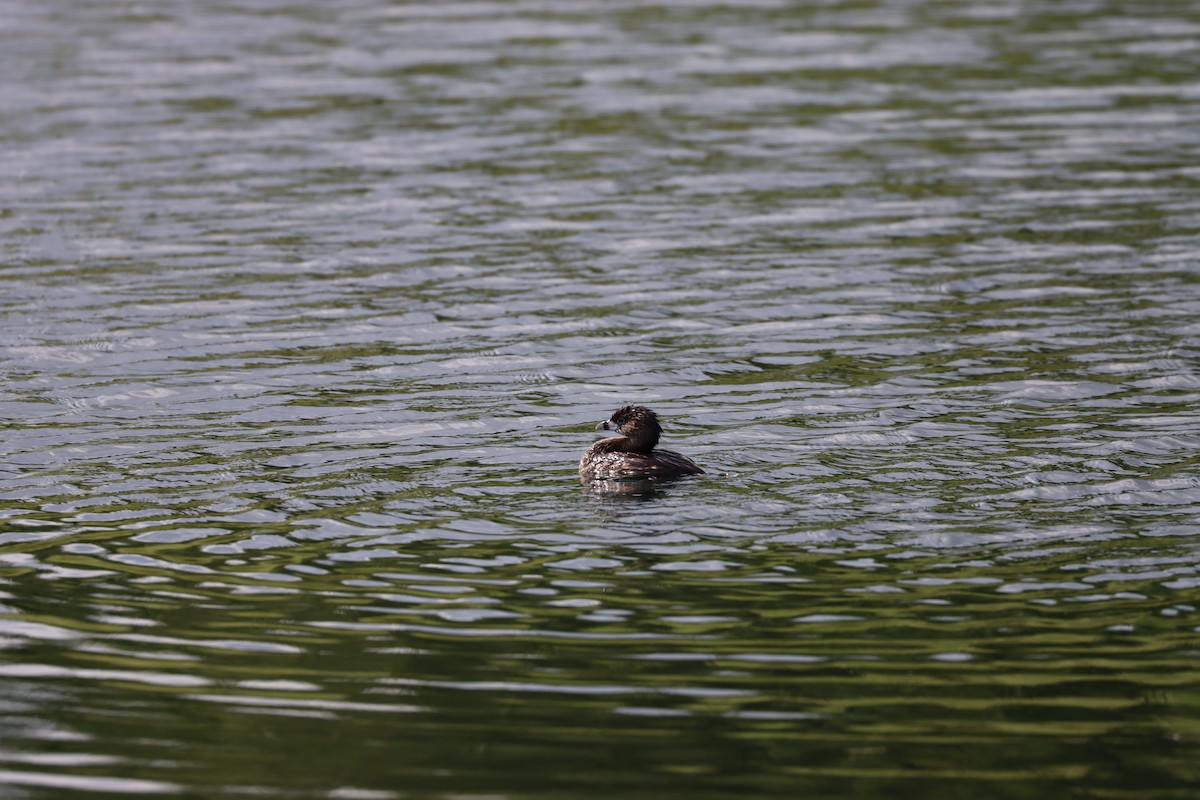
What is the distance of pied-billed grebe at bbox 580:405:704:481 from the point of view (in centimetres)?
1235

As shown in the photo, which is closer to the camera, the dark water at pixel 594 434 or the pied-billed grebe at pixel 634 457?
the dark water at pixel 594 434

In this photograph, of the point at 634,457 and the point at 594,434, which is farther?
the point at 594,434

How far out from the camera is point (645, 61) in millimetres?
33656

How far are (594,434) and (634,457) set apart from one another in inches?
74.8

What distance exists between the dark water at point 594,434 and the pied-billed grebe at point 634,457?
6.5 inches

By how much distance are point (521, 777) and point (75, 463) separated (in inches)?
259

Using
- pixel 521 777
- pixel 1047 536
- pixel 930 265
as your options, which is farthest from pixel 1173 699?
pixel 930 265

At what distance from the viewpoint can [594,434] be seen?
14305mm

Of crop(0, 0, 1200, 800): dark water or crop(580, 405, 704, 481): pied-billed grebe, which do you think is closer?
crop(0, 0, 1200, 800): dark water

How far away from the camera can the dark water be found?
8781mm

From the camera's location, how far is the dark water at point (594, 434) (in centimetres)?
878

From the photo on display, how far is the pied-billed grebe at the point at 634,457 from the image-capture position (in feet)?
40.5

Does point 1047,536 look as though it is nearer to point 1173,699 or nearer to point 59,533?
point 1173,699

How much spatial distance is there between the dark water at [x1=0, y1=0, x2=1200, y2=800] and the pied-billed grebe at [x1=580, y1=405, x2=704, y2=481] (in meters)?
0.17
